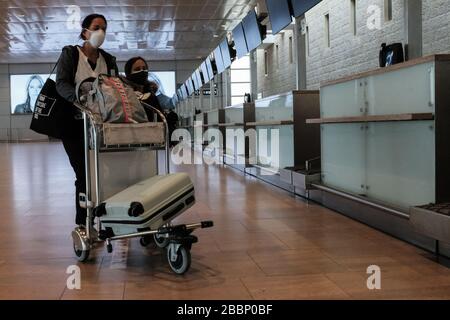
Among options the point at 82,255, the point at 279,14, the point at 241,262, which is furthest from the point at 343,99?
the point at 279,14

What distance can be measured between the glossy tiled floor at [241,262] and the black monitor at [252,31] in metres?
6.60

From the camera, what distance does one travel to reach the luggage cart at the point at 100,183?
3.59 metres

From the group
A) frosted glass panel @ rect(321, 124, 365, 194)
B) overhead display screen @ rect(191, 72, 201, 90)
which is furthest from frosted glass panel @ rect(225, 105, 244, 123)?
overhead display screen @ rect(191, 72, 201, 90)

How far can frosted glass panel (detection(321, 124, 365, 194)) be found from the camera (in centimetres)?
554

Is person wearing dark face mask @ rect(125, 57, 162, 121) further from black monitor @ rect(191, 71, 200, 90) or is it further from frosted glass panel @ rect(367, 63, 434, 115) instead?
black monitor @ rect(191, 71, 200, 90)

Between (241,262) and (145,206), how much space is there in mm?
838

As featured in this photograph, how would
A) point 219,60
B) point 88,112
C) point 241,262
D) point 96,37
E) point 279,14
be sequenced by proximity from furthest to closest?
point 219,60
point 279,14
point 96,37
point 241,262
point 88,112

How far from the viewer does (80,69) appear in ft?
13.7

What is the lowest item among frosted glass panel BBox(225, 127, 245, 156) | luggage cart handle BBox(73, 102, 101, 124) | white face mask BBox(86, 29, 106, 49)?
frosted glass panel BBox(225, 127, 245, 156)

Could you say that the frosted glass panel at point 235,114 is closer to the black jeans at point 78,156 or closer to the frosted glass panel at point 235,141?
the frosted glass panel at point 235,141

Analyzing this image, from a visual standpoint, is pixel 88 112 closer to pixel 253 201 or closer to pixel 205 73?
pixel 253 201

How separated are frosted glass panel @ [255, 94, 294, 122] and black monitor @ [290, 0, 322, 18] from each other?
1.28 meters

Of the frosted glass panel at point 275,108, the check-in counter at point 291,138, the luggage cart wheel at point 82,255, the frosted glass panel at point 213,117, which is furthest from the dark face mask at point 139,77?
the frosted glass panel at point 213,117
